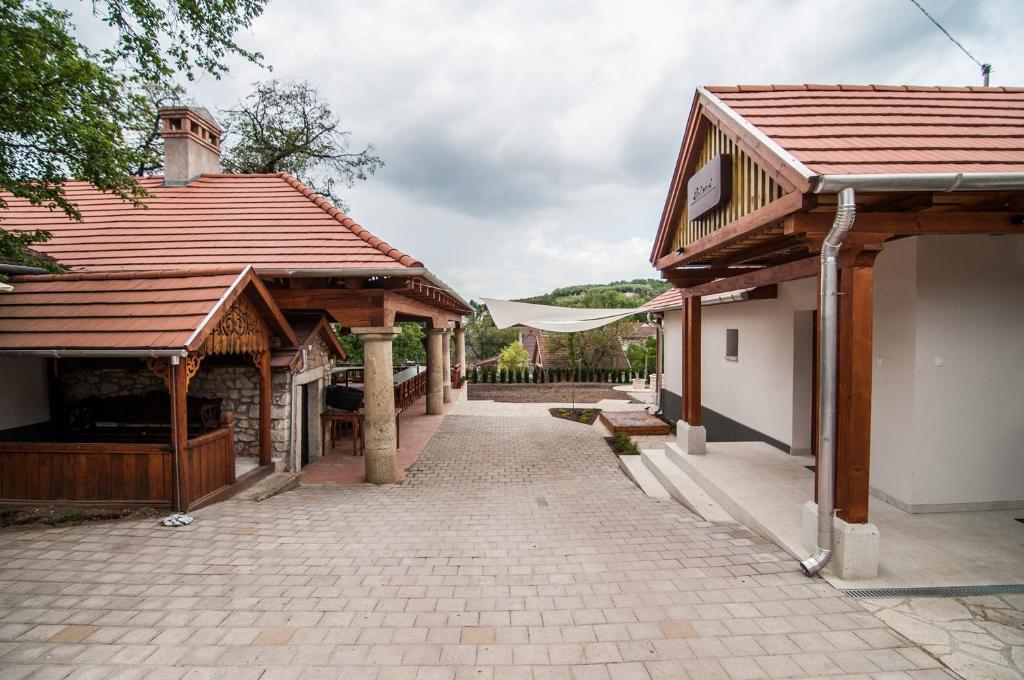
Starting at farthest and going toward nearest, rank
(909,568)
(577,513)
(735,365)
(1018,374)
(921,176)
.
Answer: (735,365) < (577,513) < (1018,374) < (909,568) < (921,176)

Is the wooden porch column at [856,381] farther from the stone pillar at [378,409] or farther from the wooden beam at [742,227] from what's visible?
the stone pillar at [378,409]

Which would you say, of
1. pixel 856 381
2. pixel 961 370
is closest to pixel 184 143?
pixel 856 381

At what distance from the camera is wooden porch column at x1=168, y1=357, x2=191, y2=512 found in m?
4.75

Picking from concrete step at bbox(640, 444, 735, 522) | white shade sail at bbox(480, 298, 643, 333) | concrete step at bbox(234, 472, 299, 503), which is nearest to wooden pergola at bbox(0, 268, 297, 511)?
concrete step at bbox(234, 472, 299, 503)

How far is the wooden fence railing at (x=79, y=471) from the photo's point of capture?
15.8ft

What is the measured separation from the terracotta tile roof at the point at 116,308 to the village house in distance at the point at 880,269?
537 centimetres

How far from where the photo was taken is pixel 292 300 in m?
6.80

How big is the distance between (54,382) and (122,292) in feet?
8.22

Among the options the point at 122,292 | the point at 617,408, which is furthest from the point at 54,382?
the point at 617,408

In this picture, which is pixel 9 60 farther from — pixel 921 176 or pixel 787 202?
pixel 921 176

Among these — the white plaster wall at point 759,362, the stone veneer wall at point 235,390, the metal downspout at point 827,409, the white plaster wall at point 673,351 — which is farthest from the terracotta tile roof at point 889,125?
the white plaster wall at point 673,351

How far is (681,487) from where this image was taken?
582 cm

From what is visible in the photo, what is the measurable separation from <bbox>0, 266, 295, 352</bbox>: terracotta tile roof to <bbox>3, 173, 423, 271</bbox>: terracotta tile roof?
88 centimetres

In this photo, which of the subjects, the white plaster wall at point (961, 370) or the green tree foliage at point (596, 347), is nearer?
the white plaster wall at point (961, 370)
